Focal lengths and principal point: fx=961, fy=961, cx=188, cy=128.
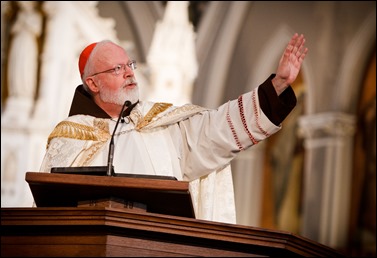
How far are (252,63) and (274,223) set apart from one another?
2711 mm

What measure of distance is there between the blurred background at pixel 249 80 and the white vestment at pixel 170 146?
5.64 metres

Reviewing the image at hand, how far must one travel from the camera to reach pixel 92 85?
4781 mm

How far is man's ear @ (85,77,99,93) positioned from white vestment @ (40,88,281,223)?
0.56ft

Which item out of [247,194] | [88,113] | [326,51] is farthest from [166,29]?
[88,113]

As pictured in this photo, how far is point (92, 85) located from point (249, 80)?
33.4ft

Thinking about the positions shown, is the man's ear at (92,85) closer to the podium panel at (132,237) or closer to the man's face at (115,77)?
the man's face at (115,77)

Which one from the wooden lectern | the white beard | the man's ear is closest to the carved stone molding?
the man's ear

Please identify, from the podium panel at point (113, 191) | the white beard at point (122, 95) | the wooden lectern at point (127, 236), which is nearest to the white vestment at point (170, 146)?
the white beard at point (122, 95)

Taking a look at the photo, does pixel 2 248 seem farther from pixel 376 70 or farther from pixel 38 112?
pixel 376 70

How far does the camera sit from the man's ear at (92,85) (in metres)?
4.76

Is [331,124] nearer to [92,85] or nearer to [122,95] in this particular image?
[92,85]

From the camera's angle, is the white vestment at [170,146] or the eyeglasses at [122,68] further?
the eyeglasses at [122,68]

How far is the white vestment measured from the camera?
14.5 feet

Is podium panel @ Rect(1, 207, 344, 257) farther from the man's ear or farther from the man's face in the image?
the man's ear
